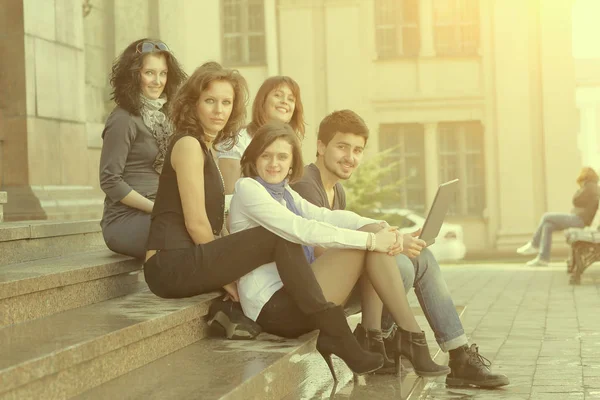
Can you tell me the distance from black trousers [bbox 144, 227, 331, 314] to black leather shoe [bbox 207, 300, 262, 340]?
0.12 m

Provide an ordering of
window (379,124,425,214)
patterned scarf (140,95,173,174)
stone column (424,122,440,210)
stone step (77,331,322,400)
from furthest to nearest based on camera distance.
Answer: window (379,124,425,214) → stone column (424,122,440,210) → patterned scarf (140,95,173,174) → stone step (77,331,322,400)

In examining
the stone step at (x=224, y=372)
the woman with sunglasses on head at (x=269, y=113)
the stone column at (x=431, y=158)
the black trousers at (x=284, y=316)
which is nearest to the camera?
the stone step at (x=224, y=372)

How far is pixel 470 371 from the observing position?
601 cm

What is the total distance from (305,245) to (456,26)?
860 inches

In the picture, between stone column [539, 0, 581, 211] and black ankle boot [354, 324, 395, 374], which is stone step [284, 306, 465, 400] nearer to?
black ankle boot [354, 324, 395, 374]

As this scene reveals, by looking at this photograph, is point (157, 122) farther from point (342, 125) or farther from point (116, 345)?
point (116, 345)

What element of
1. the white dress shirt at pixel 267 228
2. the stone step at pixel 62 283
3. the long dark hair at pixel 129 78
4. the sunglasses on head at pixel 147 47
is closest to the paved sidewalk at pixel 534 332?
the white dress shirt at pixel 267 228

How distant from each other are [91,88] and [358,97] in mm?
16967

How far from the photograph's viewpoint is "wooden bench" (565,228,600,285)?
46.2ft

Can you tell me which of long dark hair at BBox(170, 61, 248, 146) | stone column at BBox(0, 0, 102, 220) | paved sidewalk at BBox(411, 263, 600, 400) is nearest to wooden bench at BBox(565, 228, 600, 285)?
paved sidewalk at BBox(411, 263, 600, 400)

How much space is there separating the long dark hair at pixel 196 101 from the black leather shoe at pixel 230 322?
0.87 m

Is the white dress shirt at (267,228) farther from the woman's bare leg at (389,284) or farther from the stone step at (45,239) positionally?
the stone step at (45,239)

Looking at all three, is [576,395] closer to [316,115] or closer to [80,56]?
[80,56]

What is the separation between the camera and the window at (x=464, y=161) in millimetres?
26531
